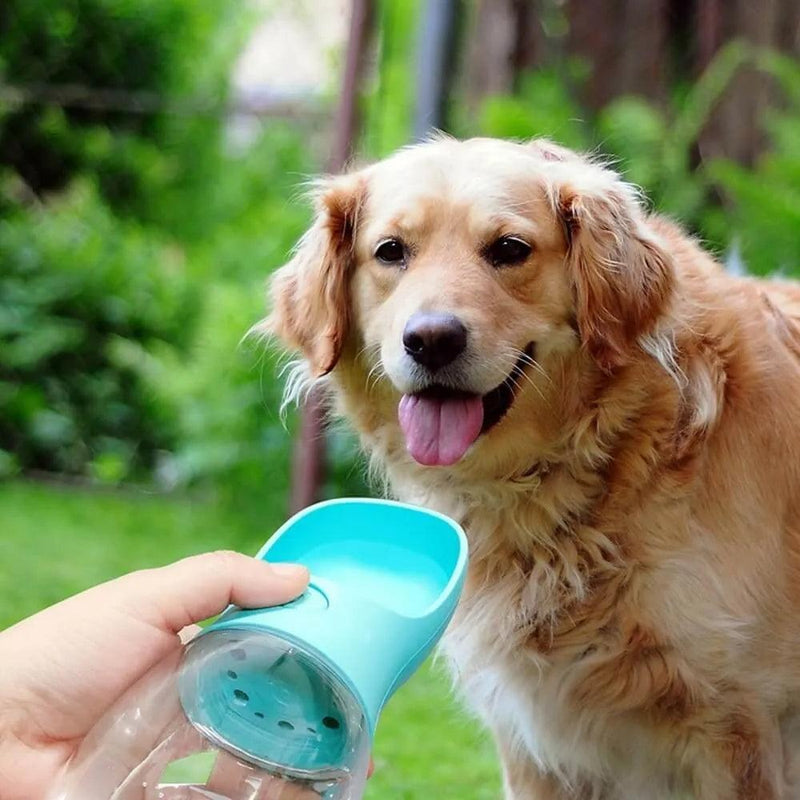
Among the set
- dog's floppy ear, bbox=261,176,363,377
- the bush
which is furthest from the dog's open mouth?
the bush

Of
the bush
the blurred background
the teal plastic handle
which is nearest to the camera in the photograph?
the teal plastic handle

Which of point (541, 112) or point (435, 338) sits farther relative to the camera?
point (541, 112)

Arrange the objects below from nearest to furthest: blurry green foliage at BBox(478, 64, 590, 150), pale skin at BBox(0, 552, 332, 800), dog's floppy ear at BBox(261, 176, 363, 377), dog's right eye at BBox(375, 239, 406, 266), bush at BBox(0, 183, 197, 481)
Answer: pale skin at BBox(0, 552, 332, 800)
dog's right eye at BBox(375, 239, 406, 266)
dog's floppy ear at BBox(261, 176, 363, 377)
blurry green foliage at BBox(478, 64, 590, 150)
bush at BBox(0, 183, 197, 481)

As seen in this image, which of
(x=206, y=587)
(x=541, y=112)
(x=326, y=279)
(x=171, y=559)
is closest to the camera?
(x=206, y=587)

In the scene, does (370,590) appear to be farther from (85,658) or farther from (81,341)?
(81,341)

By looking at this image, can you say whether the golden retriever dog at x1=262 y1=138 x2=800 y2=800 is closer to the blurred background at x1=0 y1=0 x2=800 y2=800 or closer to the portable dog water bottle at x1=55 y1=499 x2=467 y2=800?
the portable dog water bottle at x1=55 y1=499 x2=467 y2=800

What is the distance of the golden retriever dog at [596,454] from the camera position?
2.30 metres

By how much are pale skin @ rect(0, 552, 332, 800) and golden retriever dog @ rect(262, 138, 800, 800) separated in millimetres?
756

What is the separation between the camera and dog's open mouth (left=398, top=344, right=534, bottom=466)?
2.35 metres

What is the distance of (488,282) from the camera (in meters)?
2.35

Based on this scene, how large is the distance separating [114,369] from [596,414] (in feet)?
17.9

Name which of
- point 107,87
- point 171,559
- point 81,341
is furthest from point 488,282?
point 107,87

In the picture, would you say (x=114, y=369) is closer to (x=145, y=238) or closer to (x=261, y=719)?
(x=145, y=238)

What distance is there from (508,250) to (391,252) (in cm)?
26
